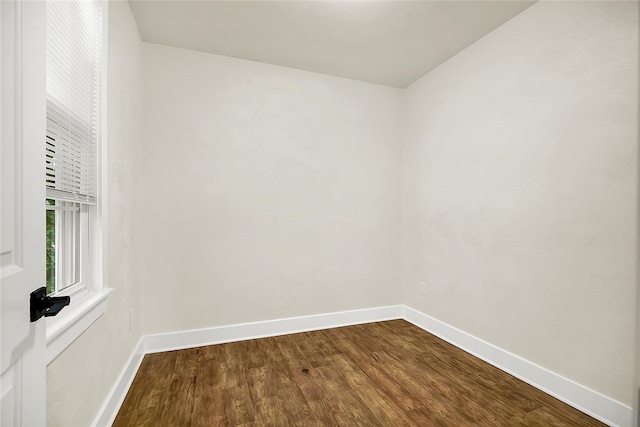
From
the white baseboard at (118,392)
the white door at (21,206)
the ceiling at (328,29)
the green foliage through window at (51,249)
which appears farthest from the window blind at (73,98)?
the white baseboard at (118,392)

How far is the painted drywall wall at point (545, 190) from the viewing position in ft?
5.42

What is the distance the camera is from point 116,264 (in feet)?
5.90

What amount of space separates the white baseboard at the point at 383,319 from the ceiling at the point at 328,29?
249cm

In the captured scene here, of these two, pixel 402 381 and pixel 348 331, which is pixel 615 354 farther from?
pixel 348 331

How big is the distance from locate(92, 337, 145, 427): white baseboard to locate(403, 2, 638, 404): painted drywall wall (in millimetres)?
2597

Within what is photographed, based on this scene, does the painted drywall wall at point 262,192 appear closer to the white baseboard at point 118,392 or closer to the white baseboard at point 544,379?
the white baseboard at point 118,392

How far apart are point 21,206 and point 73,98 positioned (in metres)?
0.87

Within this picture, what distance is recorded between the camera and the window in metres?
1.14

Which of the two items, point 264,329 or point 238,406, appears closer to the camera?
point 238,406

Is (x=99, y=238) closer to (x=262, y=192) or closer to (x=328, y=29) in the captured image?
(x=262, y=192)

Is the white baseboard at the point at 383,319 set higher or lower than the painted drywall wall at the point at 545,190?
lower

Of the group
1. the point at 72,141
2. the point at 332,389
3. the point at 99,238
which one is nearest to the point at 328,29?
the point at 72,141

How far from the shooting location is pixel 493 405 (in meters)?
1.82

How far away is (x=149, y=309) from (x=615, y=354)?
10.5ft
